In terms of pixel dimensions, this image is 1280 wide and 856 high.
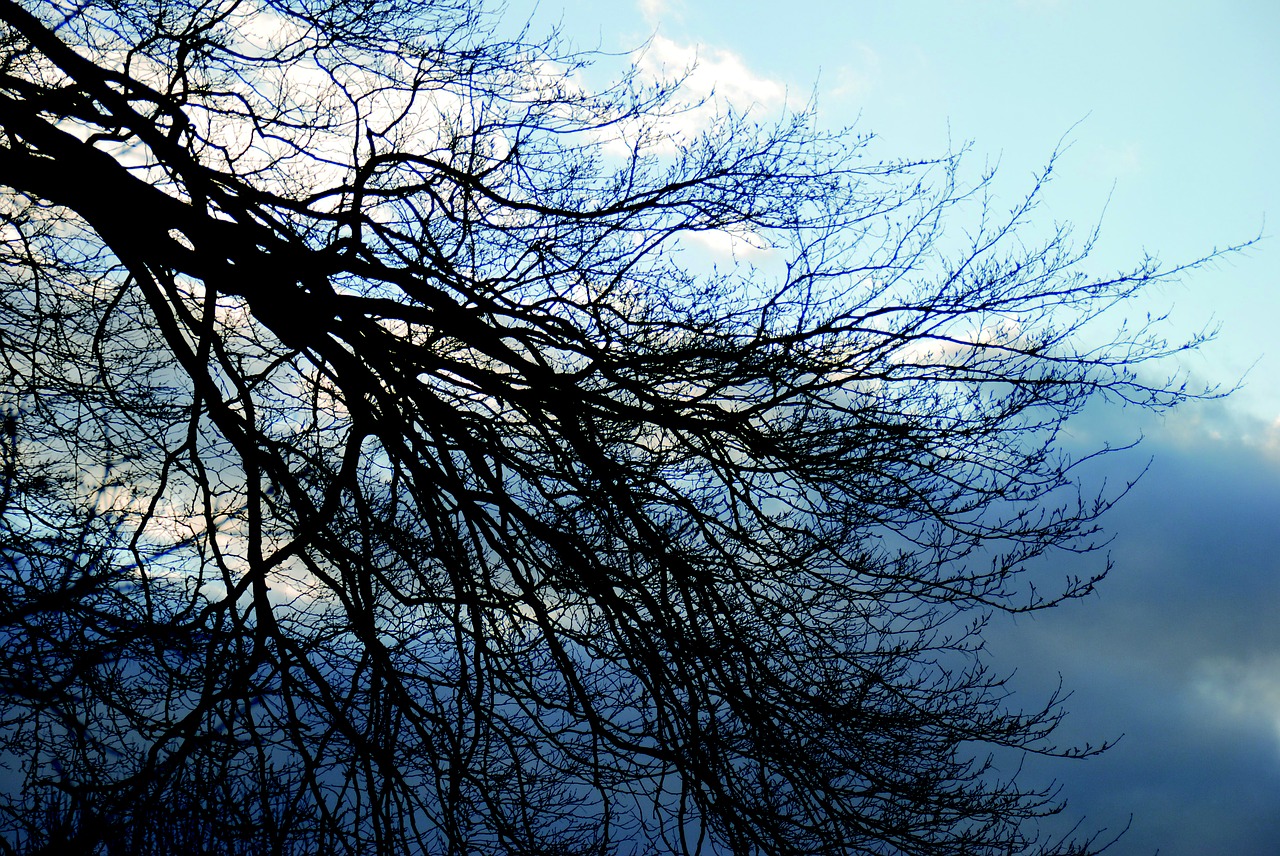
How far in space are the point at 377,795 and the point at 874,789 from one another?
2.30 metres

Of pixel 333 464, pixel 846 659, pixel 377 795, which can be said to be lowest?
pixel 377 795

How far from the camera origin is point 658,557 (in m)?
4.43

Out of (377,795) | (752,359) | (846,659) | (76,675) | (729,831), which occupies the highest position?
(752,359)

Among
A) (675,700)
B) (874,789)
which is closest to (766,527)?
(675,700)

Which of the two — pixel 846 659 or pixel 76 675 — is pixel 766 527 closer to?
pixel 846 659

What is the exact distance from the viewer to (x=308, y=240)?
15.7 ft

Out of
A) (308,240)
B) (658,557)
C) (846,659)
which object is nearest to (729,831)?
(846,659)

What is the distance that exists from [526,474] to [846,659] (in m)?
1.95

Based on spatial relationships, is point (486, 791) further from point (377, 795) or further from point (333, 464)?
point (333, 464)

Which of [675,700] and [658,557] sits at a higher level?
[658,557]

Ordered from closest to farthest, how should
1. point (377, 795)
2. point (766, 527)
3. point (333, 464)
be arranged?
point (377, 795), point (766, 527), point (333, 464)

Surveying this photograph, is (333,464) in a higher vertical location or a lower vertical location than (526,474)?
higher

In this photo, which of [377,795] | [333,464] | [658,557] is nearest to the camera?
[377,795]

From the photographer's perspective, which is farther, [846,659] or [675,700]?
[846,659]
